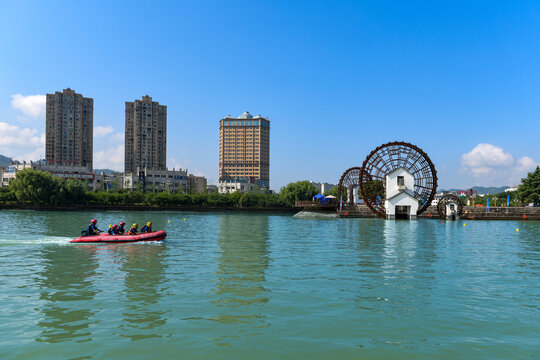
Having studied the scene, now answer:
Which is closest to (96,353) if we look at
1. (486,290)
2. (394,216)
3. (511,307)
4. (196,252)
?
(511,307)

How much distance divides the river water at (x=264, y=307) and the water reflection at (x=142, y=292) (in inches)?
2.1

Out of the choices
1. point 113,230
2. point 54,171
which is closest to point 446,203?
point 113,230

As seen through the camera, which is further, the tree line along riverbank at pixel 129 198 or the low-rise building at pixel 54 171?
the low-rise building at pixel 54 171

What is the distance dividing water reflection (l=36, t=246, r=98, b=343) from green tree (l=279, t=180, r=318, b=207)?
109m

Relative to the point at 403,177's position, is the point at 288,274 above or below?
below

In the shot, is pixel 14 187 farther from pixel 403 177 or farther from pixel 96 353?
pixel 96 353

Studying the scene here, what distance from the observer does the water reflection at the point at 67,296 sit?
11.1m

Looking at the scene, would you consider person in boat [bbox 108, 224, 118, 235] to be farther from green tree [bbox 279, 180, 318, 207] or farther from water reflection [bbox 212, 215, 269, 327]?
green tree [bbox 279, 180, 318, 207]

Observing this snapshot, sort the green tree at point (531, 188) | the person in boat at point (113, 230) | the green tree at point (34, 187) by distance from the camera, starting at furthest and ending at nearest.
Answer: the green tree at point (34, 187) → the green tree at point (531, 188) → the person in boat at point (113, 230)

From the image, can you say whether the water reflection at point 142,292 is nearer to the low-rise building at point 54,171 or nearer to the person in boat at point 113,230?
the person in boat at point 113,230

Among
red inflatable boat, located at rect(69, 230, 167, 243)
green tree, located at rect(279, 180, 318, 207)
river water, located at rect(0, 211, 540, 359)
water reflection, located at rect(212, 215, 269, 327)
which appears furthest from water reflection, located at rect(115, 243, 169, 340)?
green tree, located at rect(279, 180, 318, 207)

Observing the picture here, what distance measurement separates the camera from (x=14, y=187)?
102m

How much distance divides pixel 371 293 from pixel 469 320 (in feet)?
13.5

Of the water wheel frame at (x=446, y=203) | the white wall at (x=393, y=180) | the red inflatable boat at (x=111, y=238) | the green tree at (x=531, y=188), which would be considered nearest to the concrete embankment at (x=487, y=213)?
the water wheel frame at (x=446, y=203)
